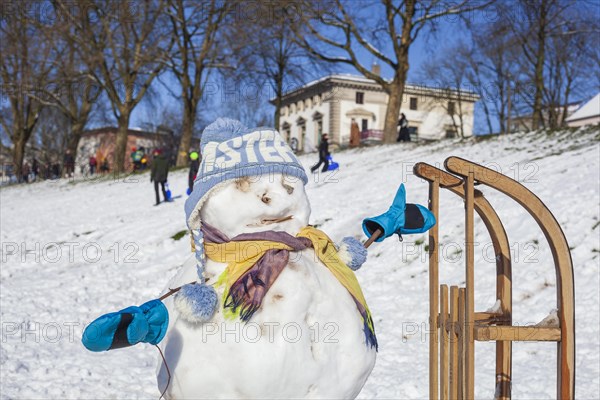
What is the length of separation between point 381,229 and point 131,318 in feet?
4.13

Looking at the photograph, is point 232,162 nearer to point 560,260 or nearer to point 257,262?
point 257,262

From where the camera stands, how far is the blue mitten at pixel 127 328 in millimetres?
1946

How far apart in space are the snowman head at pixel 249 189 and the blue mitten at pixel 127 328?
0.47 meters

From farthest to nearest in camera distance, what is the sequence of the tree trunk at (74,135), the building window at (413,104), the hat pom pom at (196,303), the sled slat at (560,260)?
the building window at (413,104)
the tree trunk at (74,135)
the sled slat at (560,260)
the hat pom pom at (196,303)

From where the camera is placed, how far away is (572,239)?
6570 millimetres

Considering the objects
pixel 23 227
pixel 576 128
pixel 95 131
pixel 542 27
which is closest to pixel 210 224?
pixel 23 227

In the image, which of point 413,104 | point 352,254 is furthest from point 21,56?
point 413,104

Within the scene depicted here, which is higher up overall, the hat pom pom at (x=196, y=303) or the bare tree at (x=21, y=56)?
the bare tree at (x=21, y=56)

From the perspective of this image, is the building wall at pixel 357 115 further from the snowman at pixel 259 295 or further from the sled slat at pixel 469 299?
the snowman at pixel 259 295

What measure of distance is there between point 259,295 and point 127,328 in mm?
492

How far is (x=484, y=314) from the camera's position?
299 centimetres

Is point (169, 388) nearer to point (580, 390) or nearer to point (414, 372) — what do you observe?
point (414, 372)

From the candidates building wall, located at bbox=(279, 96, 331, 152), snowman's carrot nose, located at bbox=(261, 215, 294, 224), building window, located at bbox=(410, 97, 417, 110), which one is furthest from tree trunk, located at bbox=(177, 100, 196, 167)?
building window, located at bbox=(410, 97, 417, 110)

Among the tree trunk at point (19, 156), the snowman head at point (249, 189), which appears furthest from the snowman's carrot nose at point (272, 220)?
the tree trunk at point (19, 156)
